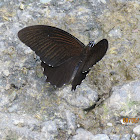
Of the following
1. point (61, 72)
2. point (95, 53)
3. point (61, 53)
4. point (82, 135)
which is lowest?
point (82, 135)

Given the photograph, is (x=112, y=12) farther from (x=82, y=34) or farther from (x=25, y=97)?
(x=25, y=97)

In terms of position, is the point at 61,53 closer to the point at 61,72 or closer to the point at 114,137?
the point at 61,72

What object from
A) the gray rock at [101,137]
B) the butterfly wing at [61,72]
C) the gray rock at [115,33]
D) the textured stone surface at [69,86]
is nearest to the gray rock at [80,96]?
the textured stone surface at [69,86]

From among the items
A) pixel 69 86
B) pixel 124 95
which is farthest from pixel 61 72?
pixel 124 95

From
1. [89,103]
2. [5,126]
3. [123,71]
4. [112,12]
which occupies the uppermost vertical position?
[112,12]

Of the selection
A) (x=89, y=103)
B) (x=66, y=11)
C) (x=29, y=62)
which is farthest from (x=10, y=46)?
(x=89, y=103)

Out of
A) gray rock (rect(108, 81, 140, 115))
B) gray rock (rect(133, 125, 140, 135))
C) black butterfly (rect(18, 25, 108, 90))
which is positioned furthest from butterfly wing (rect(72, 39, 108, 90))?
gray rock (rect(133, 125, 140, 135))

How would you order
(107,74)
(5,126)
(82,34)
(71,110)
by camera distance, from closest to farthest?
(5,126) < (71,110) < (107,74) < (82,34)
